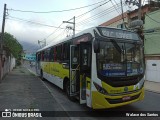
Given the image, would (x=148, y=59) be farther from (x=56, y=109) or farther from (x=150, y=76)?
(x=56, y=109)

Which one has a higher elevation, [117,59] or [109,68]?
[117,59]

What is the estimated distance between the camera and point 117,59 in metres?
8.41

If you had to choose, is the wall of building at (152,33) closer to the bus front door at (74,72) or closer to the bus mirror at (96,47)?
the bus front door at (74,72)

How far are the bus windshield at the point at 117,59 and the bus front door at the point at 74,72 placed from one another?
1.99m

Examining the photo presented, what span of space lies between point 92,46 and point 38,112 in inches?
123

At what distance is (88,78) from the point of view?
8.62 meters

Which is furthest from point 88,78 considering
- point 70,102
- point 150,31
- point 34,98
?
point 150,31

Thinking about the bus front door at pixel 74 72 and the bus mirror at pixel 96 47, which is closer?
the bus mirror at pixel 96 47

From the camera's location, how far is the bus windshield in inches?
322

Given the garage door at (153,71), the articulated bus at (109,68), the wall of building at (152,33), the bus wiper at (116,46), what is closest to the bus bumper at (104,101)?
the articulated bus at (109,68)

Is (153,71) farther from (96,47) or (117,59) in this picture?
(96,47)

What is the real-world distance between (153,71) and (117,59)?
671 inches

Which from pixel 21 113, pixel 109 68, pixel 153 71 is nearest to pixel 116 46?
pixel 109 68

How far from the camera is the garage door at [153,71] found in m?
23.6
